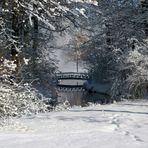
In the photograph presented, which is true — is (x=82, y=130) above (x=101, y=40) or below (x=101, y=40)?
below

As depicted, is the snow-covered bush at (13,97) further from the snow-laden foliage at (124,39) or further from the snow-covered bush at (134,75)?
the snow-laden foliage at (124,39)

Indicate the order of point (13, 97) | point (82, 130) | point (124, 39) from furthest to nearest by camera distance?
point (124, 39) < point (13, 97) < point (82, 130)

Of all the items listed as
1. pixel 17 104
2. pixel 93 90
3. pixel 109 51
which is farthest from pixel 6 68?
pixel 93 90

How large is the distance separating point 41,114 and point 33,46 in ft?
35.9

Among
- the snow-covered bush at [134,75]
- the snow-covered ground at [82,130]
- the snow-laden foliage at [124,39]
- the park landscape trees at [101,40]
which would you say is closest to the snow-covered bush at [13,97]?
the snow-covered ground at [82,130]

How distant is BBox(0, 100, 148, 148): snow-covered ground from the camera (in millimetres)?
7543

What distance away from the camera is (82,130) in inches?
354

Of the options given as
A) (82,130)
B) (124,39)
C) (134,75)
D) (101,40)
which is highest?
(101,40)

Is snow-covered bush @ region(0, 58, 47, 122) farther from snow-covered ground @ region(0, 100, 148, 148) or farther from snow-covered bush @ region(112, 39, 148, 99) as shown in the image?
snow-covered bush @ region(112, 39, 148, 99)

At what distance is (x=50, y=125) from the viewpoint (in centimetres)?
988

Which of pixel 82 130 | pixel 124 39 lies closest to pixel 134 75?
pixel 124 39

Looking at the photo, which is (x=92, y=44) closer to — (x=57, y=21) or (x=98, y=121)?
(x=57, y=21)

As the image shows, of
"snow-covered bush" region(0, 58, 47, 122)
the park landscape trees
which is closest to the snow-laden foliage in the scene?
the park landscape trees

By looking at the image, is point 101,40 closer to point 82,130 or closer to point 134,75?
point 134,75
